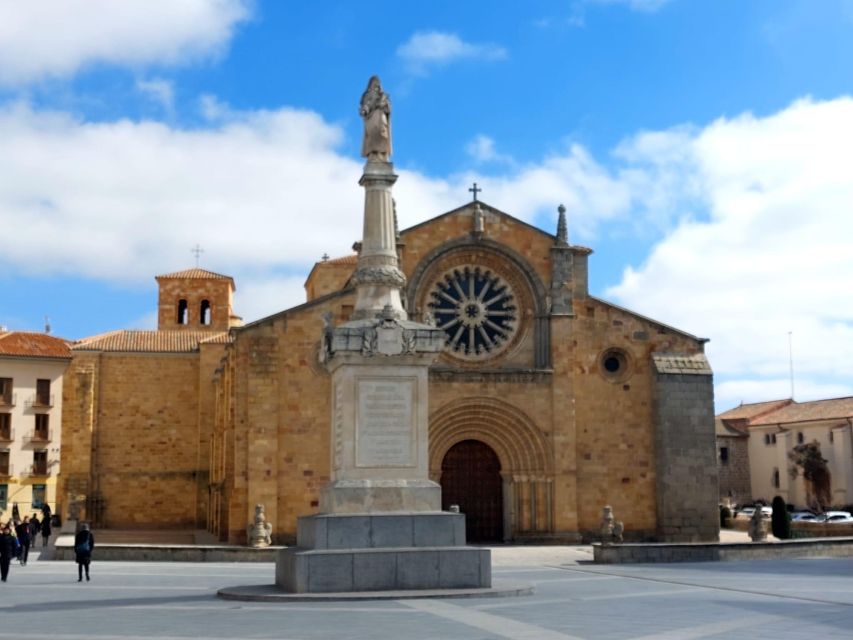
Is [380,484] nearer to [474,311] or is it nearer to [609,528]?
[609,528]

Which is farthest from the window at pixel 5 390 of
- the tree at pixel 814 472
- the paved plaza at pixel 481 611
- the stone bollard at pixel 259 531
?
the tree at pixel 814 472

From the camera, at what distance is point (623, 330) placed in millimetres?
35375

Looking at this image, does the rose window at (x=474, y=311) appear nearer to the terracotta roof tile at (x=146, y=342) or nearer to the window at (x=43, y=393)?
the terracotta roof tile at (x=146, y=342)

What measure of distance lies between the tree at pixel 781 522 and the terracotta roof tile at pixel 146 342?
22746mm

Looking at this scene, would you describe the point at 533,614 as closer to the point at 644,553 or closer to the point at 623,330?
the point at 644,553

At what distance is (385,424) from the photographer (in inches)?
622

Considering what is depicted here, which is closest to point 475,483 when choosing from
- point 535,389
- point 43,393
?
point 535,389

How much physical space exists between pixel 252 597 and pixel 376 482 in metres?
2.27

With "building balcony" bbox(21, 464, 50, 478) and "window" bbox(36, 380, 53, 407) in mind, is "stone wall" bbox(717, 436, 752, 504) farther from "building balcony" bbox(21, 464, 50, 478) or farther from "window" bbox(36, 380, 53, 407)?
"building balcony" bbox(21, 464, 50, 478)

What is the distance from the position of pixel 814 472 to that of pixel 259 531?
46.2 meters

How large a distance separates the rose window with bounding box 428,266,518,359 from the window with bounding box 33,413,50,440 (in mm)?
26029

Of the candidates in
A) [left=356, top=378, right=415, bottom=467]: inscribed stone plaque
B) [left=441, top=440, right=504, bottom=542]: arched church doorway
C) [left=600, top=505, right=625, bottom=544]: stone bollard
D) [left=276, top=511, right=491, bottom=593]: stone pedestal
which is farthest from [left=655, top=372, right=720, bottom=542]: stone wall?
[left=356, top=378, right=415, bottom=467]: inscribed stone plaque

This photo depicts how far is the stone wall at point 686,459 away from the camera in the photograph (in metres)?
34.2

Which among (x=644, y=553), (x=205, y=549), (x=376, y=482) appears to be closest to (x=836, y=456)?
(x=644, y=553)
